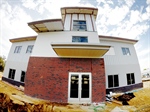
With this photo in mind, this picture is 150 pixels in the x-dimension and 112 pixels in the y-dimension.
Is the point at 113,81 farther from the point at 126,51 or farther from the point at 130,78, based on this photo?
the point at 126,51

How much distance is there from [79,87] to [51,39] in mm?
4291

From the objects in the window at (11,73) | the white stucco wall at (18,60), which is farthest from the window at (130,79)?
the window at (11,73)

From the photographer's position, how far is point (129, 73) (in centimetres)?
1022

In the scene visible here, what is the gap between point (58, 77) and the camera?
700 cm

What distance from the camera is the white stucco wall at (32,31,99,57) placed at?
25.3 ft

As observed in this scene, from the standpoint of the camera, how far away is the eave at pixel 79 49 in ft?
19.6

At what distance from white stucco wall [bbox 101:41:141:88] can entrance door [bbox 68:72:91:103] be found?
10.6 feet

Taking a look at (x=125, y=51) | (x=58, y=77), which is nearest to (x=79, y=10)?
(x=58, y=77)

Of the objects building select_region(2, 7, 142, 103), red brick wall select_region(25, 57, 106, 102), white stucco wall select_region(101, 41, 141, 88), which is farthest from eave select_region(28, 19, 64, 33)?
white stucco wall select_region(101, 41, 141, 88)

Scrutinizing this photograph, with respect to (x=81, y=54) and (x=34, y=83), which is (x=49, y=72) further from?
(x=81, y=54)

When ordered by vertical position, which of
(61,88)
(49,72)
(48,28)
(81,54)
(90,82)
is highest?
(48,28)

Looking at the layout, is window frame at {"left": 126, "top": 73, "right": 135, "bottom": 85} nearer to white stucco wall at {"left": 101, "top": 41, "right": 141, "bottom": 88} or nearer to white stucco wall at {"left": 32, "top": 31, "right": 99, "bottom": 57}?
white stucco wall at {"left": 101, "top": 41, "right": 141, "bottom": 88}

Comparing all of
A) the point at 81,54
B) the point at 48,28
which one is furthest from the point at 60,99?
the point at 48,28

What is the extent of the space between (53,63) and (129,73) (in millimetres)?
7964
